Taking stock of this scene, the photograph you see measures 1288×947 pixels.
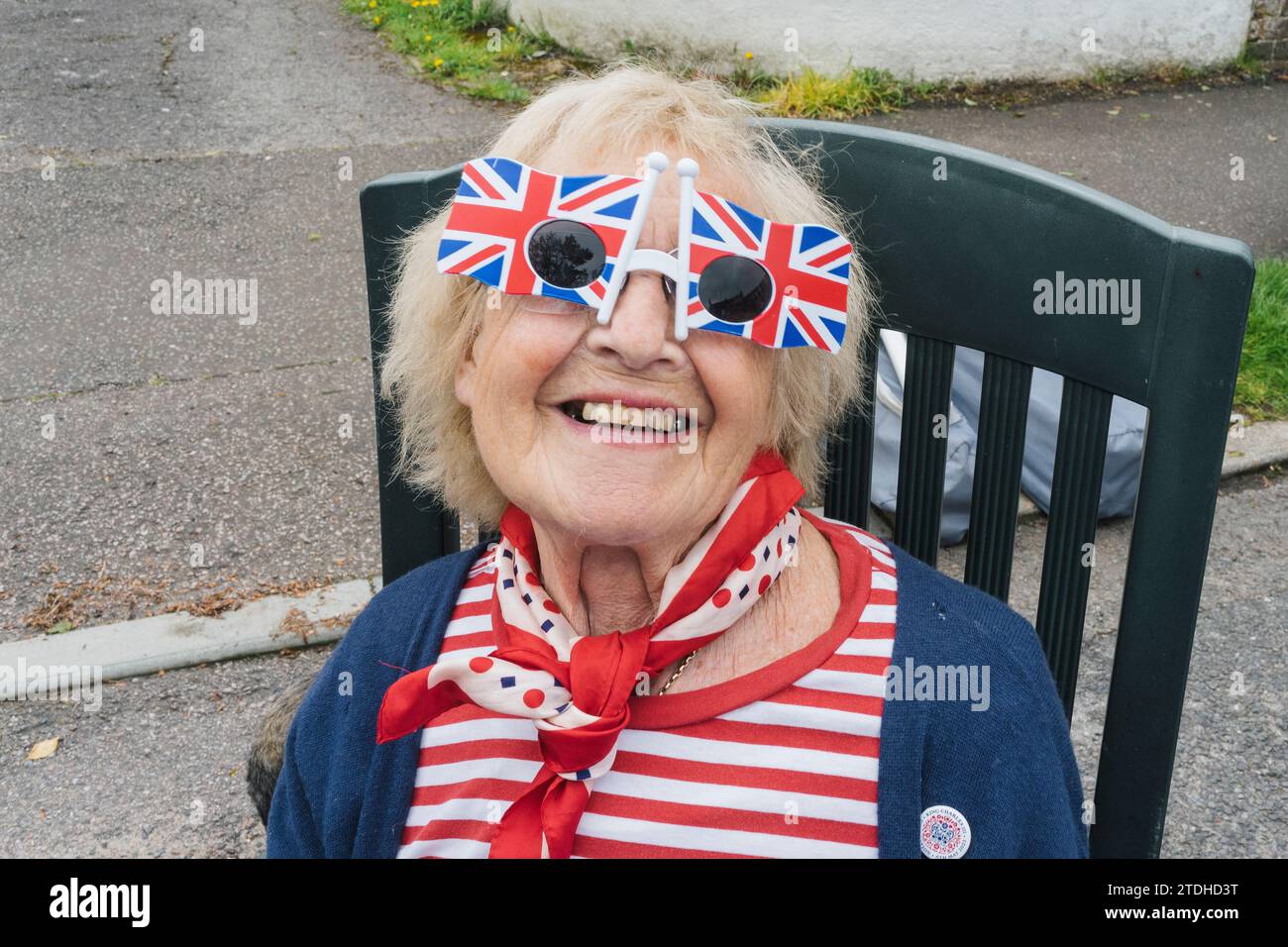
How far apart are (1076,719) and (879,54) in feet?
16.7

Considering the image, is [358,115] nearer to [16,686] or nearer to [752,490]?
[16,686]

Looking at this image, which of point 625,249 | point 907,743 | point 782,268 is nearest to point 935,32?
point 782,268

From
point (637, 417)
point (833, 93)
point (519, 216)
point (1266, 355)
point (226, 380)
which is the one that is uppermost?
point (519, 216)

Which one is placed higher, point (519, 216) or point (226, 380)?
point (519, 216)

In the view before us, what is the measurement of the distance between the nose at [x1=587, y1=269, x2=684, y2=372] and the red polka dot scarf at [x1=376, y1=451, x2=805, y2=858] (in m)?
0.25

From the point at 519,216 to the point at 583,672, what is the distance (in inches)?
23.3

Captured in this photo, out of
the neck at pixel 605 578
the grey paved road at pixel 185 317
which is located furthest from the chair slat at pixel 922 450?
the grey paved road at pixel 185 317

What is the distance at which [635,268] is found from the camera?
5.26ft

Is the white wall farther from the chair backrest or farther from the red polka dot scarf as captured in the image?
the red polka dot scarf

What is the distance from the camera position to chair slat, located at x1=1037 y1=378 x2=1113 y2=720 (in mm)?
1903

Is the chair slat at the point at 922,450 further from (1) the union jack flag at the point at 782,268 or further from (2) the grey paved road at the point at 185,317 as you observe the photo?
(2) the grey paved road at the point at 185,317

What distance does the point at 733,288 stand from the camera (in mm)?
1602

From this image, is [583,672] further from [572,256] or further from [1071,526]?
[1071,526]

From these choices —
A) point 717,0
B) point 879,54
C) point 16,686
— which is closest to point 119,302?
point 16,686
